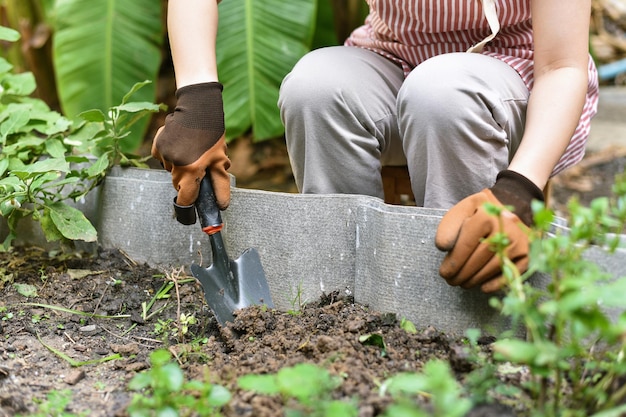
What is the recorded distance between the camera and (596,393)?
2.72ft

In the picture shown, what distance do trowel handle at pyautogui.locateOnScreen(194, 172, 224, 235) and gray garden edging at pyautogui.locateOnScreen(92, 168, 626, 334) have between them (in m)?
0.09

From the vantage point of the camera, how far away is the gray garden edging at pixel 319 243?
1.24 metres

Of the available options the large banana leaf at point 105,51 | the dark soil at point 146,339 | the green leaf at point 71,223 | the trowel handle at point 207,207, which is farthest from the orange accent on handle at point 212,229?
the large banana leaf at point 105,51

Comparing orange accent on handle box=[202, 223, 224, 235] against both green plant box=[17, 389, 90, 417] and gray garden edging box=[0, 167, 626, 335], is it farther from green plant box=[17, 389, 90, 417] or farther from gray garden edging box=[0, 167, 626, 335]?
green plant box=[17, 389, 90, 417]

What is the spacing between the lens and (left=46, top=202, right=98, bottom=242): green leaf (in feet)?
4.82

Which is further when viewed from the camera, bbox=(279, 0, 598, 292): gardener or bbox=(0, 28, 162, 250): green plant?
bbox=(0, 28, 162, 250): green plant

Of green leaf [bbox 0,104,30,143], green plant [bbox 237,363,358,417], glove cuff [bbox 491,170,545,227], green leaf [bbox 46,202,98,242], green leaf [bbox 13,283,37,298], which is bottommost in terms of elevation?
green leaf [bbox 13,283,37,298]

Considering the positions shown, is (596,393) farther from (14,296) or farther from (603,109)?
(603,109)

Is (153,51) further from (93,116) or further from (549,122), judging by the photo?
(549,122)

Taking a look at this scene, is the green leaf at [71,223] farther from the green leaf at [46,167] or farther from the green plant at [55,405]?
the green plant at [55,405]

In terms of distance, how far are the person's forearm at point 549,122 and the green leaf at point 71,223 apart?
2.86 ft

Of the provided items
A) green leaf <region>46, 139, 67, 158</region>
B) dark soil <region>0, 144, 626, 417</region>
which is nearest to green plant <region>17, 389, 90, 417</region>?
dark soil <region>0, 144, 626, 417</region>

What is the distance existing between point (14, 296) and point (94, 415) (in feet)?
1.74

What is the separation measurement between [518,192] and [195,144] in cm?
61
